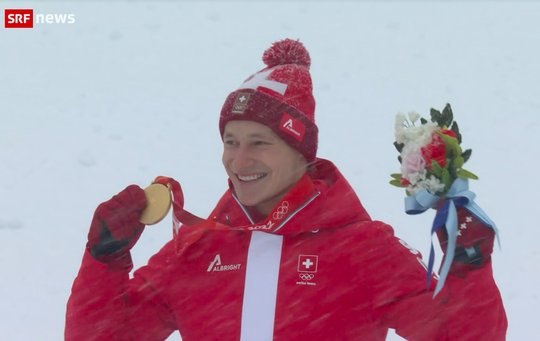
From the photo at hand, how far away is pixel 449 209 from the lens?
8.82 feet

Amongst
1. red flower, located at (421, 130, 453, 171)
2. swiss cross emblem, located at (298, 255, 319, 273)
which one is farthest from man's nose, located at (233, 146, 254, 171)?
red flower, located at (421, 130, 453, 171)

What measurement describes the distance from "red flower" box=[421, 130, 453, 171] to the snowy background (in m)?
2.52

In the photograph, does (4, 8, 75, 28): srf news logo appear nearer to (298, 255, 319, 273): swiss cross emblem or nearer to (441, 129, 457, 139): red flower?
(298, 255, 319, 273): swiss cross emblem

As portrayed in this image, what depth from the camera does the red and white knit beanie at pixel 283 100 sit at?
3188 mm

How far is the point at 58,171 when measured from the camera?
696 centimetres

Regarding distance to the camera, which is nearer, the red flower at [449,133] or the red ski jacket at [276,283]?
the red flower at [449,133]

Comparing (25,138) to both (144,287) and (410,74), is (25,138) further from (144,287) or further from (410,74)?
(144,287)

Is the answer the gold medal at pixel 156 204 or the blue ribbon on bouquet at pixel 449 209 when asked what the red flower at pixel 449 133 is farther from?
the gold medal at pixel 156 204

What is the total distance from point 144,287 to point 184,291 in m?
0.14

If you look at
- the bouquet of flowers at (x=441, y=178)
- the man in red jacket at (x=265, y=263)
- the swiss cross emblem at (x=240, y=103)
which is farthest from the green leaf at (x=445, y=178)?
the swiss cross emblem at (x=240, y=103)

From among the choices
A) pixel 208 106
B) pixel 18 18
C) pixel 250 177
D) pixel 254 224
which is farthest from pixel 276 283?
pixel 18 18

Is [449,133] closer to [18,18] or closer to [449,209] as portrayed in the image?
[449,209]

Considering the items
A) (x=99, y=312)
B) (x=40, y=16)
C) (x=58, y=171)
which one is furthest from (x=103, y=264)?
(x=40, y=16)

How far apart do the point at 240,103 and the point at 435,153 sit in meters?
0.77
